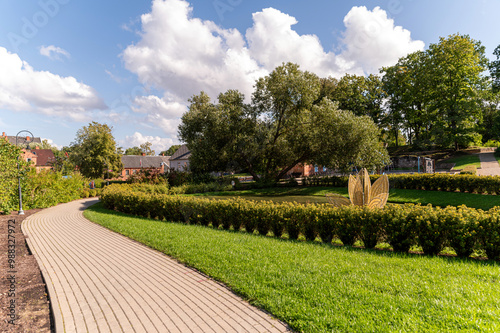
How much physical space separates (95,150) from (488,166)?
46.8 meters

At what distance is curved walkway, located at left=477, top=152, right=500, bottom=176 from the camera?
23.8 metres

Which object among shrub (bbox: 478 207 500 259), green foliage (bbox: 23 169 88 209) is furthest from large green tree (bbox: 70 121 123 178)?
shrub (bbox: 478 207 500 259)

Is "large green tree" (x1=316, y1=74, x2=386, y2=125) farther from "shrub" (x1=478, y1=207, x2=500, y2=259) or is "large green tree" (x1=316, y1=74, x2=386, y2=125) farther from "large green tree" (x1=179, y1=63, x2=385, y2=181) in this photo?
"shrub" (x1=478, y1=207, x2=500, y2=259)

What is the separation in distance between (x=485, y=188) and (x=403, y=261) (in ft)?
50.3

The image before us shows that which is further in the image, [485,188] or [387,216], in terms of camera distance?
[485,188]

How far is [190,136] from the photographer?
27.7 metres

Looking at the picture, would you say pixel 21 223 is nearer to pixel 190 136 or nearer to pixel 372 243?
pixel 372 243

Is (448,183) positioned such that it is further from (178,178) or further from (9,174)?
(9,174)

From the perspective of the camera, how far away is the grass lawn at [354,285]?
3461 mm

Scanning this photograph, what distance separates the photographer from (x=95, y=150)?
35719mm

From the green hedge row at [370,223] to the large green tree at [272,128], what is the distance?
585 inches

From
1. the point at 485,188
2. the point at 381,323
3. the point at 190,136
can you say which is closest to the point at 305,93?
the point at 190,136

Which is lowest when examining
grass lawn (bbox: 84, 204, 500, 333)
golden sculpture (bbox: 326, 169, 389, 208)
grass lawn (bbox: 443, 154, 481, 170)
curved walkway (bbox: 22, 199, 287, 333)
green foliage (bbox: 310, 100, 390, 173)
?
curved walkway (bbox: 22, 199, 287, 333)

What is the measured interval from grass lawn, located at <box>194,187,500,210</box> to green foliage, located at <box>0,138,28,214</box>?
45.8 feet
